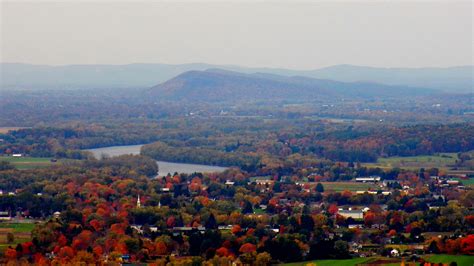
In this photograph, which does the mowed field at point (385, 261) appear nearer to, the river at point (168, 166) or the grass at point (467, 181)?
the grass at point (467, 181)

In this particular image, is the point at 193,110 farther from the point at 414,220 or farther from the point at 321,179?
the point at 414,220

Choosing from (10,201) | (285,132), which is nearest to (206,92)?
(285,132)

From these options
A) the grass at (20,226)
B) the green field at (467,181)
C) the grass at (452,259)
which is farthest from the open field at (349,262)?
the green field at (467,181)

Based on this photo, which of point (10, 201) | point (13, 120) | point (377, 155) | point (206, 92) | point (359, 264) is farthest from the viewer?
point (206, 92)

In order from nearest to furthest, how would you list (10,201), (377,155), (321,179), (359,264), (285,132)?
(359,264), (10,201), (321,179), (377,155), (285,132)

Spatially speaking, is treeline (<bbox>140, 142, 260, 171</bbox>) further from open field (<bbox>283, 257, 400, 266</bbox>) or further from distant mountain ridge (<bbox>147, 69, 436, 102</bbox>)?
distant mountain ridge (<bbox>147, 69, 436, 102</bbox>)

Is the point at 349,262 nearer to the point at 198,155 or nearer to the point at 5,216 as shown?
the point at 5,216

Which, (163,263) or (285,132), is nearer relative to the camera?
(163,263)
